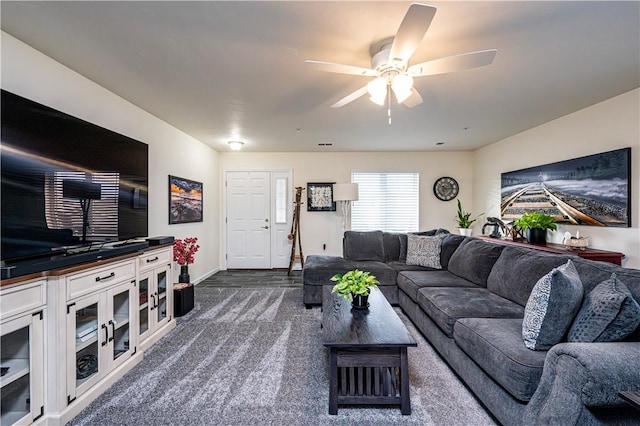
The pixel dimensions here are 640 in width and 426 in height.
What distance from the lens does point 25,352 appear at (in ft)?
5.00

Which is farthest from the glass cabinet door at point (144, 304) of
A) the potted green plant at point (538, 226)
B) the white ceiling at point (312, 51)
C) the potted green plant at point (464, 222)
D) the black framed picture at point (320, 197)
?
the potted green plant at point (464, 222)

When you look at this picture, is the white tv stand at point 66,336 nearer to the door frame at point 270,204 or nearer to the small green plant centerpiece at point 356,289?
the small green plant centerpiece at point 356,289

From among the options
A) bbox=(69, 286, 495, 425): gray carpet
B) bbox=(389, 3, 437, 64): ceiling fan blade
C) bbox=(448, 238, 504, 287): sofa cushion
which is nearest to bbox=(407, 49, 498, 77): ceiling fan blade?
bbox=(389, 3, 437, 64): ceiling fan blade

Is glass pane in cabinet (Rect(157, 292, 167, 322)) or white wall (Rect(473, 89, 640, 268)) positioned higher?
white wall (Rect(473, 89, 640, 268))

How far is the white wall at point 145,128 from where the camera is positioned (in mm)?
1995

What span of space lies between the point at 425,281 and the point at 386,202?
305cm

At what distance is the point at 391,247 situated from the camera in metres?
4.19

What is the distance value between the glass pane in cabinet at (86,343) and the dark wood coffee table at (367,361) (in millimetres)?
1589

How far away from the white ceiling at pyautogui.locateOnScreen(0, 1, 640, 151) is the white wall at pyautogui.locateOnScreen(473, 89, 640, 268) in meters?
0.17

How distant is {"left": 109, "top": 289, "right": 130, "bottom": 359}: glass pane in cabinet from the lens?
7.06 ft

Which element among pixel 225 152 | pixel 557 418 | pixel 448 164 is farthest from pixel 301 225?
pixel 557 418

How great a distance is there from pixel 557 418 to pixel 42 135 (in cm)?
328

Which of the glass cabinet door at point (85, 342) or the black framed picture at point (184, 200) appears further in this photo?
the black framed picture at point (184, 200)

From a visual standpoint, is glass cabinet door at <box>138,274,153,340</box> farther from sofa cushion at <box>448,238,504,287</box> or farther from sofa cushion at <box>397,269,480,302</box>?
sofa cushion at <box>448,238,504,287</box>
